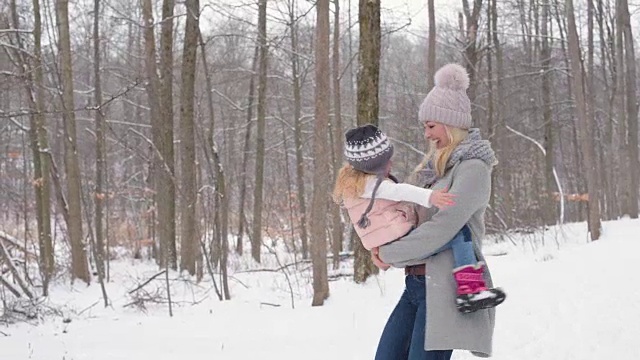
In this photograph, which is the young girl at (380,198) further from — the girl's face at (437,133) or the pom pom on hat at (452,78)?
the pom pom on hat at (452,78)

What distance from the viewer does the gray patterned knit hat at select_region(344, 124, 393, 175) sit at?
2830 millimetres

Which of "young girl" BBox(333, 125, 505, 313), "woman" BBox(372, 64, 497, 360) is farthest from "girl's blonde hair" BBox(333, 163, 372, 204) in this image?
"woman" BBox(372, 64, 497, 360)

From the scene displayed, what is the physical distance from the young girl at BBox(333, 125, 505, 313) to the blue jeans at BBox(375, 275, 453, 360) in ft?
0.66

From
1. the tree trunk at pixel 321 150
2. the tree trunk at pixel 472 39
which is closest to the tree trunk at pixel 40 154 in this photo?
the tree trunk at pixel 321 150

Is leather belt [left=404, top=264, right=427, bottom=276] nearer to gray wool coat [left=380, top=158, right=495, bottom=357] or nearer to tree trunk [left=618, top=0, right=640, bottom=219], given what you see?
gray wool coat [left=380, top=158, right=495, bottom=357]

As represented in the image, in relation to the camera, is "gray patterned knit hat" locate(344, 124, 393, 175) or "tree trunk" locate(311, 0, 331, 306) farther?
"tree trunk" locate(311, 0, 331, 306)

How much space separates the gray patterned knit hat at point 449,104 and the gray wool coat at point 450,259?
0.20 meters

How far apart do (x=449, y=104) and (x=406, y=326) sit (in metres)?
0.93

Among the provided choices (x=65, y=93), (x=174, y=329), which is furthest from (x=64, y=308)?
(x=65, y=93)

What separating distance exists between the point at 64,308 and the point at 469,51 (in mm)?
12701

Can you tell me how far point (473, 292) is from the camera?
8.64 feet

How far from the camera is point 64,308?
1065 cm

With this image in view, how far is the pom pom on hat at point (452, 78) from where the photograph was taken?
2.93 meters

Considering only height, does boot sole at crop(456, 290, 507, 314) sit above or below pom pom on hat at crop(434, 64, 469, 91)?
below
